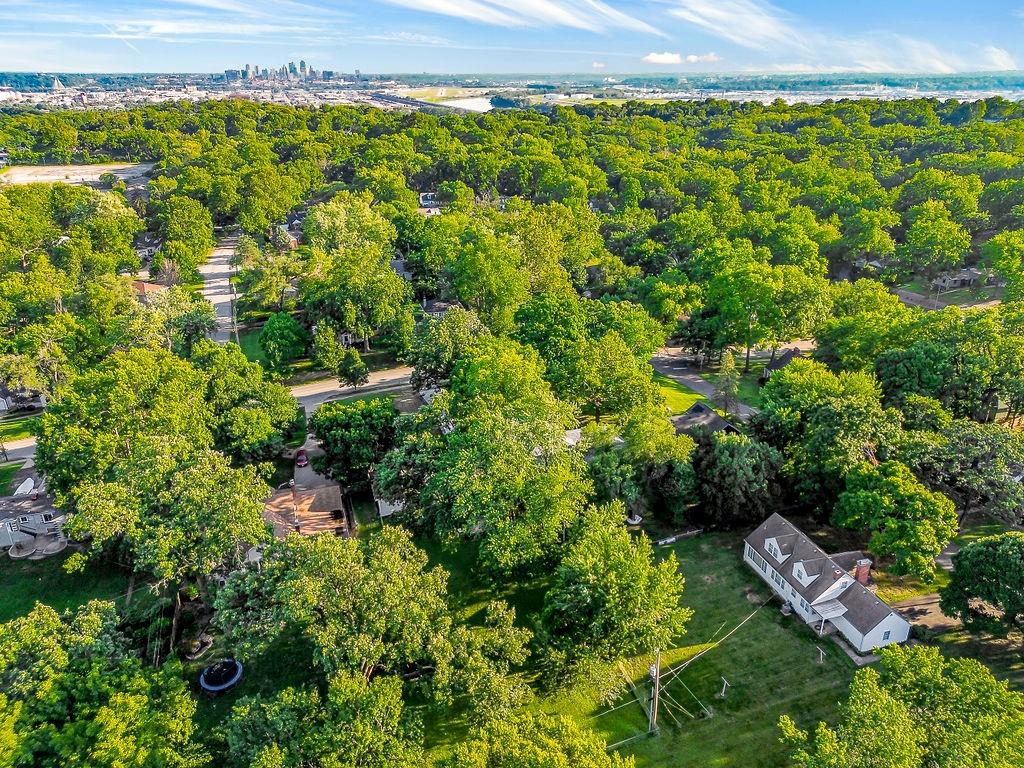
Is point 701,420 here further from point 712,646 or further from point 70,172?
point 70,172

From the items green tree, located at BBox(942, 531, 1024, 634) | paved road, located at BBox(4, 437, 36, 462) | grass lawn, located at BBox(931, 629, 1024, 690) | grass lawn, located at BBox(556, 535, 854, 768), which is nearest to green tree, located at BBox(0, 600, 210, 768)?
grass lawn, located at BBox(556, 535, 854, 768)

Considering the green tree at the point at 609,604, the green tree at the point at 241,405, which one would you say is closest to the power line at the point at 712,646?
the green tree at the point at 609,604

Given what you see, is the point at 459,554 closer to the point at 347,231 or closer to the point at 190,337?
the point at 190,337

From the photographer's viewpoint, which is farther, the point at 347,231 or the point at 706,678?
the point at 347,231

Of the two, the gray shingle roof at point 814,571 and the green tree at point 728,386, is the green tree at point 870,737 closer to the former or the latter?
the gray shingle roof at point 814,571

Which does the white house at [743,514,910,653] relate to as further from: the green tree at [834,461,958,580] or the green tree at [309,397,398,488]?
the green tree at [309,397,398,488]

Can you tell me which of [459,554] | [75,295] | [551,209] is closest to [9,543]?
[459,554]
